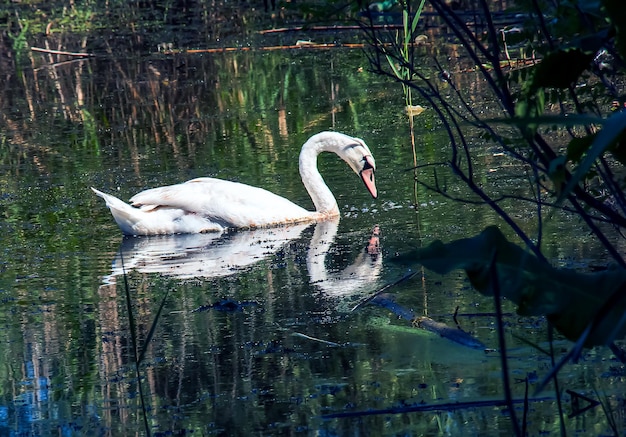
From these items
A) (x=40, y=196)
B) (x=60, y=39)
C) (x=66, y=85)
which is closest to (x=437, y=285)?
(x=40, y=196)

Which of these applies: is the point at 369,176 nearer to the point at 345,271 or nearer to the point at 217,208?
the point at 217,208

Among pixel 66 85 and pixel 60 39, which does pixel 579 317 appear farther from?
pixel 60 39

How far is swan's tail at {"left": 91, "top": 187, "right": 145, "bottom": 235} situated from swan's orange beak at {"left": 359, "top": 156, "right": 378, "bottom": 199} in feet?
4.99

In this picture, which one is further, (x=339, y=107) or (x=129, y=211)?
(x=339, y=107)

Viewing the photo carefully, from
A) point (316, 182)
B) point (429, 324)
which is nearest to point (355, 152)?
point (316, 182)

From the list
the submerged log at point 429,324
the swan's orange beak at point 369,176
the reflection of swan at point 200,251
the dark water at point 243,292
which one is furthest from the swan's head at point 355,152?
the submerged log at point 429,324

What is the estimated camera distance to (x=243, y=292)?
588 cm

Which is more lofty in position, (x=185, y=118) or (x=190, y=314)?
(x=185, y=118)

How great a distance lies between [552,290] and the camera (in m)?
2.73

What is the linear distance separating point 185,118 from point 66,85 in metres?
3.11

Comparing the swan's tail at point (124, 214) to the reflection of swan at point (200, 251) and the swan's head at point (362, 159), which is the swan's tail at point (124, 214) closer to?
the reflection of swan at point (200, 251)

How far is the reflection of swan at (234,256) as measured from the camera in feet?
20.2

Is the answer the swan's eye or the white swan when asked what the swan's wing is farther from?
the swan's eye

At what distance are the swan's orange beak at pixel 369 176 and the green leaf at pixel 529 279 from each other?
202 inches
